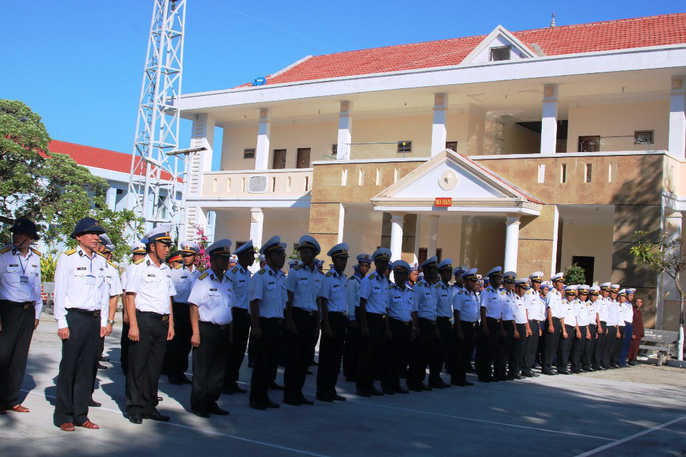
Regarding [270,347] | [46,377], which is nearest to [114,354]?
[46,377]

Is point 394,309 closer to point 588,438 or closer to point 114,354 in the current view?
point 588,438

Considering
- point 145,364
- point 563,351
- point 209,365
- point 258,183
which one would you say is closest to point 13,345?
point 145,364

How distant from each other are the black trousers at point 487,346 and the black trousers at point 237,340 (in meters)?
4.70

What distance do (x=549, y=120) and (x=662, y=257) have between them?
5.43 m

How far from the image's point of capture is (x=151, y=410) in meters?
7.42

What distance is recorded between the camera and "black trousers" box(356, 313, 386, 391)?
1014cm

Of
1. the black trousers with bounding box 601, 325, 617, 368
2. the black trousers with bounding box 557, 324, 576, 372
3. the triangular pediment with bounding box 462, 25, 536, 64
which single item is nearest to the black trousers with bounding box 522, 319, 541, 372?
the black trousers with bounding box 557, 324, 576, 372

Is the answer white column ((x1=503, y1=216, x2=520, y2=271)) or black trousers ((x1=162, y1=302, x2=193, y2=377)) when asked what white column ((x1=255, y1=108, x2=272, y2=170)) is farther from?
black trousers ((x1=162, y1=302, x2=193, y2=377))

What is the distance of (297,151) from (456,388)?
64.0 feet

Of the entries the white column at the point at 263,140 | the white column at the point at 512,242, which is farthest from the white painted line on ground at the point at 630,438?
the white column at the point at 263,140

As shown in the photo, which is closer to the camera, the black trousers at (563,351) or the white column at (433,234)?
the black trousers at (563,351)

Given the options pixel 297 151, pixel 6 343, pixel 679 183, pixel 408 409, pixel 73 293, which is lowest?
pixel 408 409

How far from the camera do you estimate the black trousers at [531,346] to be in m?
13.9

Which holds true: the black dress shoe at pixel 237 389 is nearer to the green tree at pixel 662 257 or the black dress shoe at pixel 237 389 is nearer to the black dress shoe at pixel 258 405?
the black dress shoe at pixel 258 405
